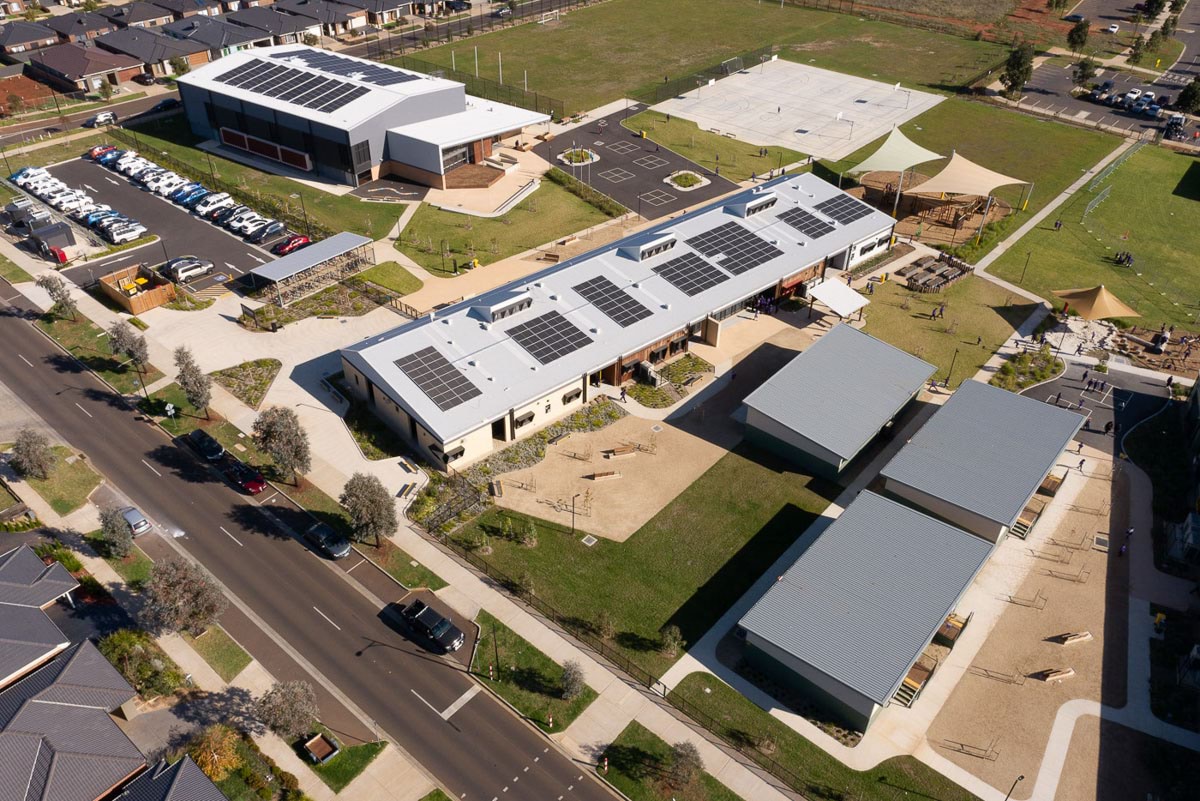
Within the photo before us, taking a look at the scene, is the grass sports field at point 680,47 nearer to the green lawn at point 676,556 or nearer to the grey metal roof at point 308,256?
the grey metal roof at point 308,256

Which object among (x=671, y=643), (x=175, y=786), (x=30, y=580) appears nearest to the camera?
(x=175, y=786)

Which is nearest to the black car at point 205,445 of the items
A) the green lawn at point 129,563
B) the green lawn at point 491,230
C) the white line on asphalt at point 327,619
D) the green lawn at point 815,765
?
the green lawn at point 129,563

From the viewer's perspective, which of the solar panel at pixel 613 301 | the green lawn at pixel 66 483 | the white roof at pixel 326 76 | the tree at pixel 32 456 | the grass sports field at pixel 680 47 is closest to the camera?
the tree at pixel 32 456

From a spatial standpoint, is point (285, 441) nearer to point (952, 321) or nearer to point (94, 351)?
point (94, 351)

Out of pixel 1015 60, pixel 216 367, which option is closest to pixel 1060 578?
pixel 216 367

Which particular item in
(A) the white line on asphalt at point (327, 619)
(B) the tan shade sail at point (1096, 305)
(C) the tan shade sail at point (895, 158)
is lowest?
(A) the white line on asphalt at point (327, 619)

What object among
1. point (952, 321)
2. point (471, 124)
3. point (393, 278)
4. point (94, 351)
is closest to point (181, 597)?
point (94, 351)

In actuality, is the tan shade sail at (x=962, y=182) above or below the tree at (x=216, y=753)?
above

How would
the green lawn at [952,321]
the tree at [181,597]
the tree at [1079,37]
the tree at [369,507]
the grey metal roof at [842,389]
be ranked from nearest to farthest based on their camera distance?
the tree at [181,597]
the tree at [369,507]
the grey metal roof at [842,389]
the green lawn at [952,321]
the tree at [1079,37]
